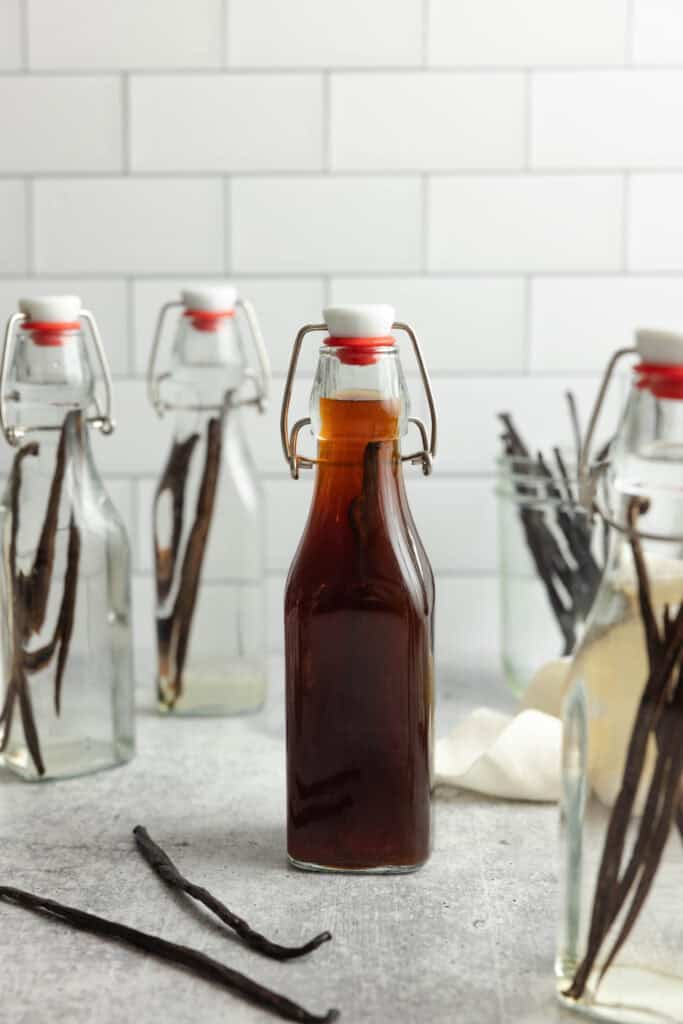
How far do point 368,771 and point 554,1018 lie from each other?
7.2 inches

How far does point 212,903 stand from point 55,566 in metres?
0.30

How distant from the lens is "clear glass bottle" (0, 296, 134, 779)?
93 cm

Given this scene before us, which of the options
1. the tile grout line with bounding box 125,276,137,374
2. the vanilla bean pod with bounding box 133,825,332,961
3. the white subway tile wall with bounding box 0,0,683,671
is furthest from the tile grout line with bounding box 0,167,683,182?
the vanilla bean pod with bounding box 133,825,332,961

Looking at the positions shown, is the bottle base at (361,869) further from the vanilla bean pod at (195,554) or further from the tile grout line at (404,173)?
the tile grout line at (404,173)

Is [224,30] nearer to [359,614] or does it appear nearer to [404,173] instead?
[404,173]

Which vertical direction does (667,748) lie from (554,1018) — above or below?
above

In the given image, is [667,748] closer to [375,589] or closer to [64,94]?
[375,589]

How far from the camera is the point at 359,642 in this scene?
0.76 m

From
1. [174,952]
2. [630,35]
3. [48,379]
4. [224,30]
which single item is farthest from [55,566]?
[630,35]

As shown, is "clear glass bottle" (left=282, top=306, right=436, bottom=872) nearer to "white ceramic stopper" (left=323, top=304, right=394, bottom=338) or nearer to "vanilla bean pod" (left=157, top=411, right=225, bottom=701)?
"white ceramic stopper" (left=323, top=304, right=394, bottom=338)

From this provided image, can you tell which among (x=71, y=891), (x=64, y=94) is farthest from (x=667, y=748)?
(x=64, y=94)

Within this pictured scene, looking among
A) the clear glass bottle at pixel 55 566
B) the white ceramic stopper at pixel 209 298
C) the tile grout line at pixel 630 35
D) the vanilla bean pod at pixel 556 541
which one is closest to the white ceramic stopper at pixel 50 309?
the clear glass bottle at pixel 55 566

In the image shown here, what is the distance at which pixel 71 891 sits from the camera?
30.6 inches

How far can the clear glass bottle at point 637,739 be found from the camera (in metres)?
0.61
